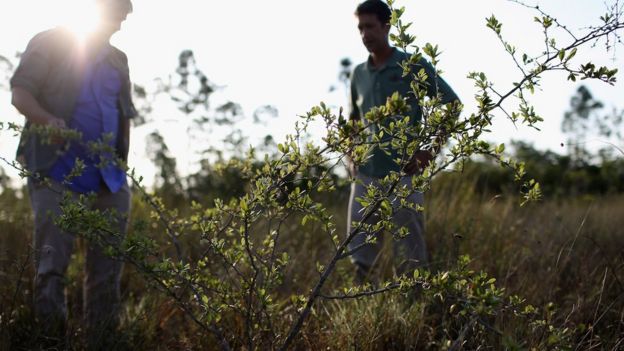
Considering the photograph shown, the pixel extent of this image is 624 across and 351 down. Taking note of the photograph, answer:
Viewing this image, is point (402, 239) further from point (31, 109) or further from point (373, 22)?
point (31, 109)

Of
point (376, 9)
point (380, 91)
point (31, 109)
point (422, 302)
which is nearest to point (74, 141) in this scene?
point (31, 109)

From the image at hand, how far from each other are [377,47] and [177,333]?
2.08 meters

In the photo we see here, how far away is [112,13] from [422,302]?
7.56 feet

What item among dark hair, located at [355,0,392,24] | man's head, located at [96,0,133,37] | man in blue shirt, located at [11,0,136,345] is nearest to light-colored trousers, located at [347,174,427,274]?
dark hair, located at [355,0,392,24]

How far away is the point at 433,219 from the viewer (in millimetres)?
5527

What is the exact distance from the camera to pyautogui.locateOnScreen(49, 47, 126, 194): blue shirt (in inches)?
134

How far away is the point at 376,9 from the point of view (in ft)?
12.6

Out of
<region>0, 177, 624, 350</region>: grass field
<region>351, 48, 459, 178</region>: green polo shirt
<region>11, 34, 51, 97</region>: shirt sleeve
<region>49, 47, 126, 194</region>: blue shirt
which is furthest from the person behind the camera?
<region>351, 48, 459, 178</region>: green polo shirt

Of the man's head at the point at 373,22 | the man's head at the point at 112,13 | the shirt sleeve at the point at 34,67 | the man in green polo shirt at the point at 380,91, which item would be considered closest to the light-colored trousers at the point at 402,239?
the man in green polo shirt at the point at 380,91

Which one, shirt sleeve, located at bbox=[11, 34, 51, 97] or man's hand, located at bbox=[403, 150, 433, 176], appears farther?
shirt sleeve, located at bbox=[11, 34, 51, 97]

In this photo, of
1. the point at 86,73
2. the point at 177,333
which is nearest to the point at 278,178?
the point at 177,333

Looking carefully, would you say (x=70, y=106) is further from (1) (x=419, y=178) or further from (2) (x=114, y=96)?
(1) (x=419, y=178)

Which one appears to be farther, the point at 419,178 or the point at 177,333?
the point at 177,333

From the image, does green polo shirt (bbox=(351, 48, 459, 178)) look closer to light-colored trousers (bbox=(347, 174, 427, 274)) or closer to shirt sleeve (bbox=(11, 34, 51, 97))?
light-colored trousers (bbox=(347, 174, 427, 274))
